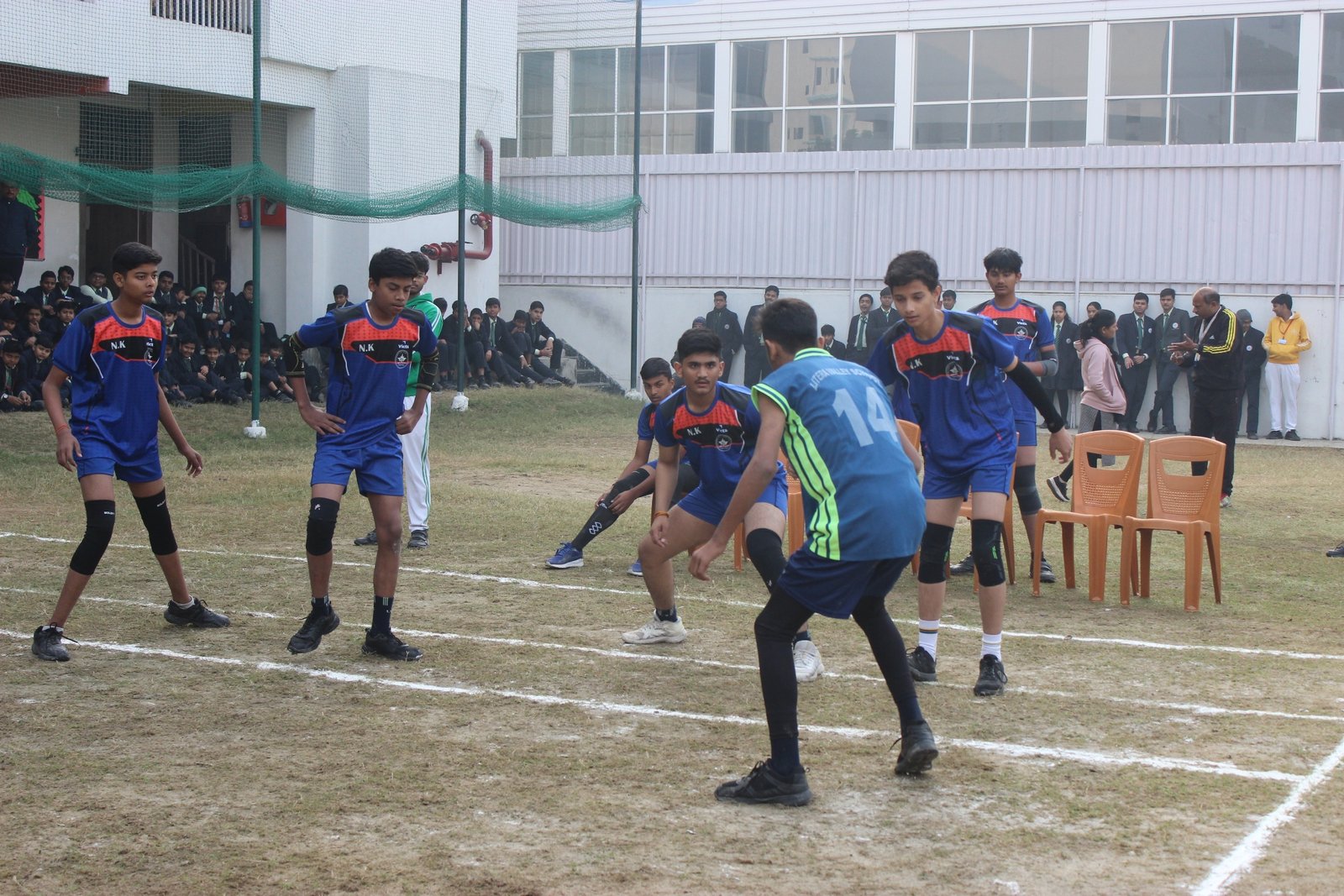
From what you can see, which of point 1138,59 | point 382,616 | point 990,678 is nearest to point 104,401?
point 382,616

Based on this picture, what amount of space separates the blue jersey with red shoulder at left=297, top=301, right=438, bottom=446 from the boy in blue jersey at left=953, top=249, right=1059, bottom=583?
11.7 ft

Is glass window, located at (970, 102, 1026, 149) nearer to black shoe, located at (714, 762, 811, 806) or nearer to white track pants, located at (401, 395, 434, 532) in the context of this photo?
white track pants, located at (401, 395, 434, 532)

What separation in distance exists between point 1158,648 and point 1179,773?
2.26 meters

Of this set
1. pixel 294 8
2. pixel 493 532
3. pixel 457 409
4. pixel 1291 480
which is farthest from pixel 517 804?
pixel 294 8

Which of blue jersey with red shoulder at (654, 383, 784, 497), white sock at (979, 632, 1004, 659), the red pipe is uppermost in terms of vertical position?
the red pipe

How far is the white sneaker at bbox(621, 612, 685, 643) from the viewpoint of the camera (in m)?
7.29

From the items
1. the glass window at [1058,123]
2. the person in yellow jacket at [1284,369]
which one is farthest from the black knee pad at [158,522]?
the glass window at [1058,123]

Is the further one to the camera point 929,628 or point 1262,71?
point 1262,71

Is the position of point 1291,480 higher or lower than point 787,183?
lower

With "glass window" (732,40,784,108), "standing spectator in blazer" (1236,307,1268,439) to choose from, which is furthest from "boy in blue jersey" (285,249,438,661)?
"glass window" (732,40,784,108)

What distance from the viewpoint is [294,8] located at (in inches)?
835

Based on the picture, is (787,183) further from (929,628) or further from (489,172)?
(929,628)

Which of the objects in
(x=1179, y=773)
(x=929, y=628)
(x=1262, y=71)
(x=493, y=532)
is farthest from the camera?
(x=1262, y=71)

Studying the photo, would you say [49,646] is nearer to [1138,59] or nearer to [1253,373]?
[1253,373]
